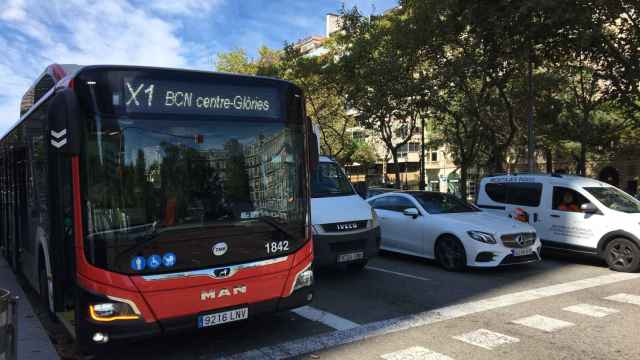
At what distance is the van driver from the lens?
10703 mm

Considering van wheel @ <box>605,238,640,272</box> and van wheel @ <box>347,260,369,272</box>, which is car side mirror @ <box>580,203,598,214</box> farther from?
van wheel @ <box>347,260,369,272</box>

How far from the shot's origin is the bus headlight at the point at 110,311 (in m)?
4.62

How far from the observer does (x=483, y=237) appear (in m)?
9.28

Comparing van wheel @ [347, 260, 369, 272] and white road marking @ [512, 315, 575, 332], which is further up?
van wheel @ [347, 260, 369, 272]

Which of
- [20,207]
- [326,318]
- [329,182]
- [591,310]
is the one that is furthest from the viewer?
[329,182]

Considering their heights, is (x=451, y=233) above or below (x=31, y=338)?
above

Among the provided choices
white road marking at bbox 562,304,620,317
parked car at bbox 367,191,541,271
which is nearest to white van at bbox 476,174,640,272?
parked car at bbox 367,191,541,271

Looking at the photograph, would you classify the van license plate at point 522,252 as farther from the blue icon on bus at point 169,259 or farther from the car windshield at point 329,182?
the blue icon on bus at point 169,259

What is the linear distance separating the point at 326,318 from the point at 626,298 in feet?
14.2

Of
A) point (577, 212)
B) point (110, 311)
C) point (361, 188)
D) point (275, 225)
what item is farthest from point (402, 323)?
point (577, 212)

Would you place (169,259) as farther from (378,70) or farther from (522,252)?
(378,70)

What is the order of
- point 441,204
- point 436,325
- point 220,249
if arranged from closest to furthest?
point 220,249 < point 436,325 < point 441,204

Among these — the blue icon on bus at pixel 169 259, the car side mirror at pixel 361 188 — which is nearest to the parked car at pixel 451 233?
the car side mirror at pixel 361 188

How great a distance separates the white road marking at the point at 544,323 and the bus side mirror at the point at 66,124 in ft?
16.7
